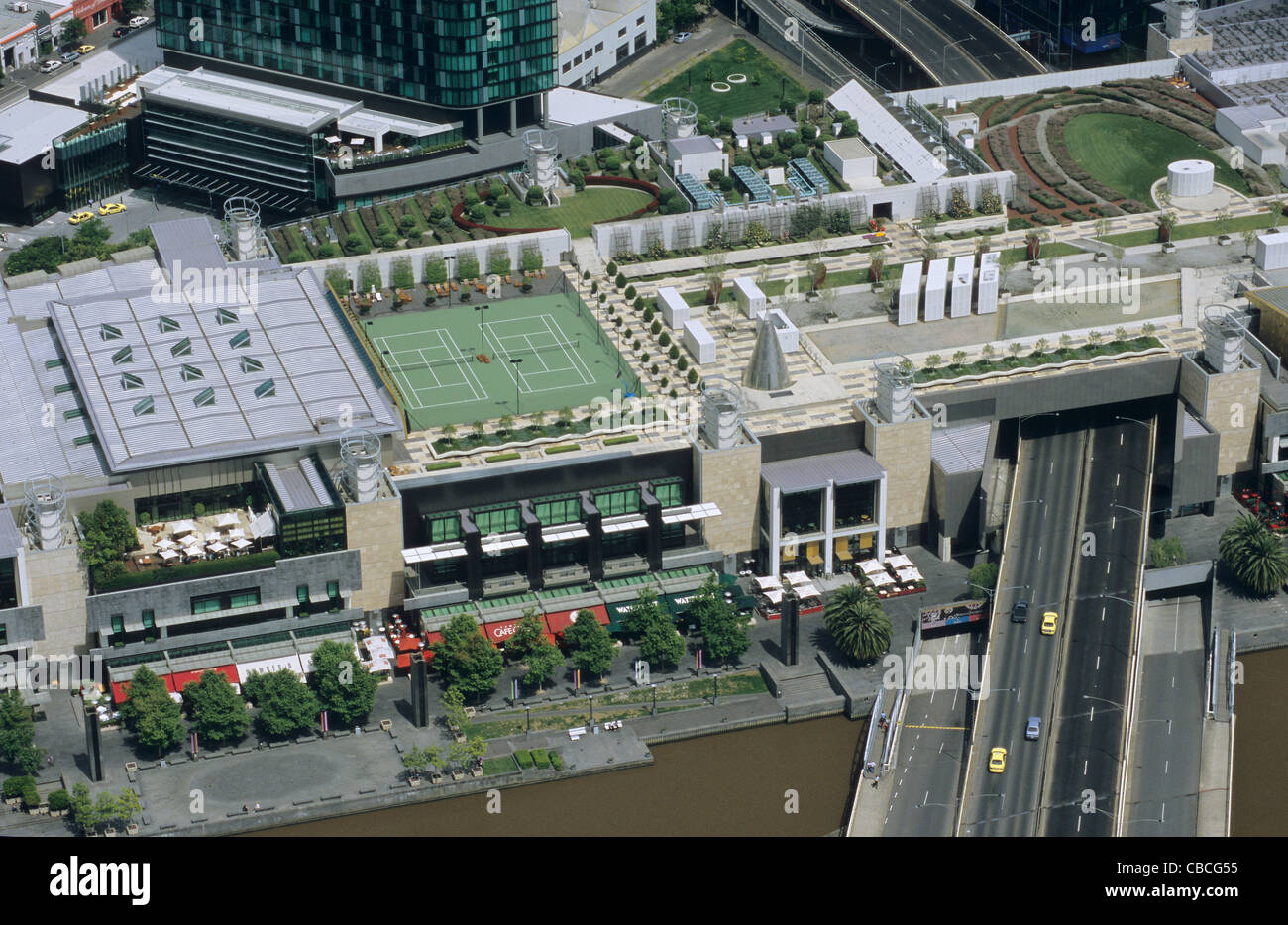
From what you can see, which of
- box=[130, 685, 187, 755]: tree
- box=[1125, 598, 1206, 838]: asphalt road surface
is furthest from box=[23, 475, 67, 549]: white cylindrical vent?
box=[1125, 598, 1206, 838]: asphalt road surface

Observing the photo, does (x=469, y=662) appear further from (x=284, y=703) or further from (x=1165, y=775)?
(x=1165, y=775)

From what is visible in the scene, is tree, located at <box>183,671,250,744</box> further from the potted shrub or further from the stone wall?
the stone wall

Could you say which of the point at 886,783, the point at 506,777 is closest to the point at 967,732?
the point at 886,783

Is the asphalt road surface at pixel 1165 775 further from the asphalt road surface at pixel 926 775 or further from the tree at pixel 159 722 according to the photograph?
the tree at pixel 159 722

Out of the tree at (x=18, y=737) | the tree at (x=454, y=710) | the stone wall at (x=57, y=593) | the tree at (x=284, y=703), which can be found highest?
the stone wall at (x=57, y=593)

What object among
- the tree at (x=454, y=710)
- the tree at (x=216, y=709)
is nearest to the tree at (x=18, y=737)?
the tree at (x=216, y=709)
